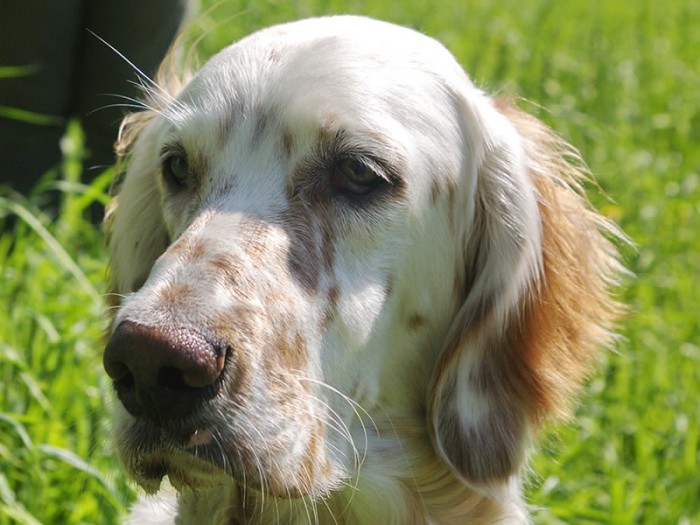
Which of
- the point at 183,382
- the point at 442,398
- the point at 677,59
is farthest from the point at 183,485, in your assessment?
the point at 677,59

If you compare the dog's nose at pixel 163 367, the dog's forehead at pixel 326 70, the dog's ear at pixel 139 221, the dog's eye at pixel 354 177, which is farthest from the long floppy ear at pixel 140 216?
the dog's nose at pixel 163 367

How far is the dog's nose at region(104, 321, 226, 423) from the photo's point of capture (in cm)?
222

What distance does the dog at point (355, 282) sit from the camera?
2451 mm

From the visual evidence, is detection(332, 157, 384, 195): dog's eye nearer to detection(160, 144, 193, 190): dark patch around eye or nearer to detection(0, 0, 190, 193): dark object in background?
detection(160, 144, 193, 190): dark patch around eye

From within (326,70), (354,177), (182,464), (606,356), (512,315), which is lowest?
(606,356)

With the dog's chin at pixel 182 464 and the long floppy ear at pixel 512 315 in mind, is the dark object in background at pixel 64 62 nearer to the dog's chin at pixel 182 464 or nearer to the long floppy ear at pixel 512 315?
the long floppy ear at pixel 512 315

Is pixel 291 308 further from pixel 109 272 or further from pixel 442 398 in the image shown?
pixel 109 272

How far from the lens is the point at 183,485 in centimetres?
254

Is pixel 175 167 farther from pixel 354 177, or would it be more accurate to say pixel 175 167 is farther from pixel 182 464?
pixel 182 464

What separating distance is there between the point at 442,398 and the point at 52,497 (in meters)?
1.27

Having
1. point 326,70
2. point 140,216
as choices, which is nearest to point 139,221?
point 140,216

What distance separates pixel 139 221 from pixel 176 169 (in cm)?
Result: 43

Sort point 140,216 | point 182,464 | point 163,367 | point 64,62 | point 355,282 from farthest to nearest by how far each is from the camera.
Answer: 1. point 64,62
2. point 140,216
3. point 355,282
4. point 182,464
5. point 163,367

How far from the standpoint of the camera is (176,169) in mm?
2941
